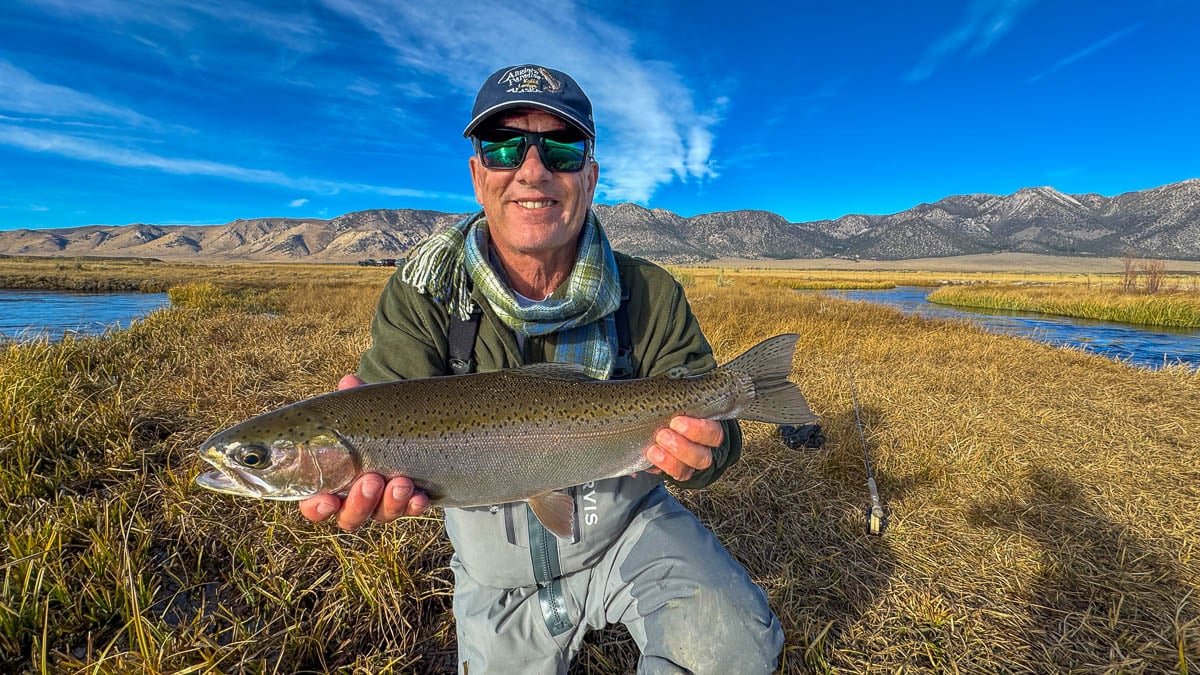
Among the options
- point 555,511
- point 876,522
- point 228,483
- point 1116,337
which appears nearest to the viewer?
point 228,483

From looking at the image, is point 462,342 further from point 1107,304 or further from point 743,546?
point 1107,304

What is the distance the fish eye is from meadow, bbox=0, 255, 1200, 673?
3.17 ft

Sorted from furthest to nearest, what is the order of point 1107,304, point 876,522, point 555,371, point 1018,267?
point 1018,267 < point 1107,304 < point 876,522 < point 555,371

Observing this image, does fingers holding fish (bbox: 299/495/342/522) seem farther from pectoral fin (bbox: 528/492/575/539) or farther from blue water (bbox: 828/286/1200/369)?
blue water (bbox: 828/286/1200/369)

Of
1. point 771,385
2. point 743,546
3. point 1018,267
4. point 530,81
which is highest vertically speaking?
point 1018,267

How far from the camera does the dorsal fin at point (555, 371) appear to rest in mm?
2654

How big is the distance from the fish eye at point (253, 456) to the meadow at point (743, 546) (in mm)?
→ 965

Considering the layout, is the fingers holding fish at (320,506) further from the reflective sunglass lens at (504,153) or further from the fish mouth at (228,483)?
the reflective sunglass lens at (504,153)

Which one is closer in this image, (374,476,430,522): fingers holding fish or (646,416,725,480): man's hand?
(374,476,430,522): fingers holding fish

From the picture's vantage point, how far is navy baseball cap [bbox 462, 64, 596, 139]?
9.49 feet

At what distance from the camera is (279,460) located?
7.57 ft

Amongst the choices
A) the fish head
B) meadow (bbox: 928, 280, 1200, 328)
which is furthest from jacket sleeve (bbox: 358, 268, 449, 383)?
meadow (bbox: 928, 280, 1200, 328)

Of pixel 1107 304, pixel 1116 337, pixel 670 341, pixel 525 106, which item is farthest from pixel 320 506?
pixel 1107 304

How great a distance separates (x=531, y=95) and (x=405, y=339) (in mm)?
1552
